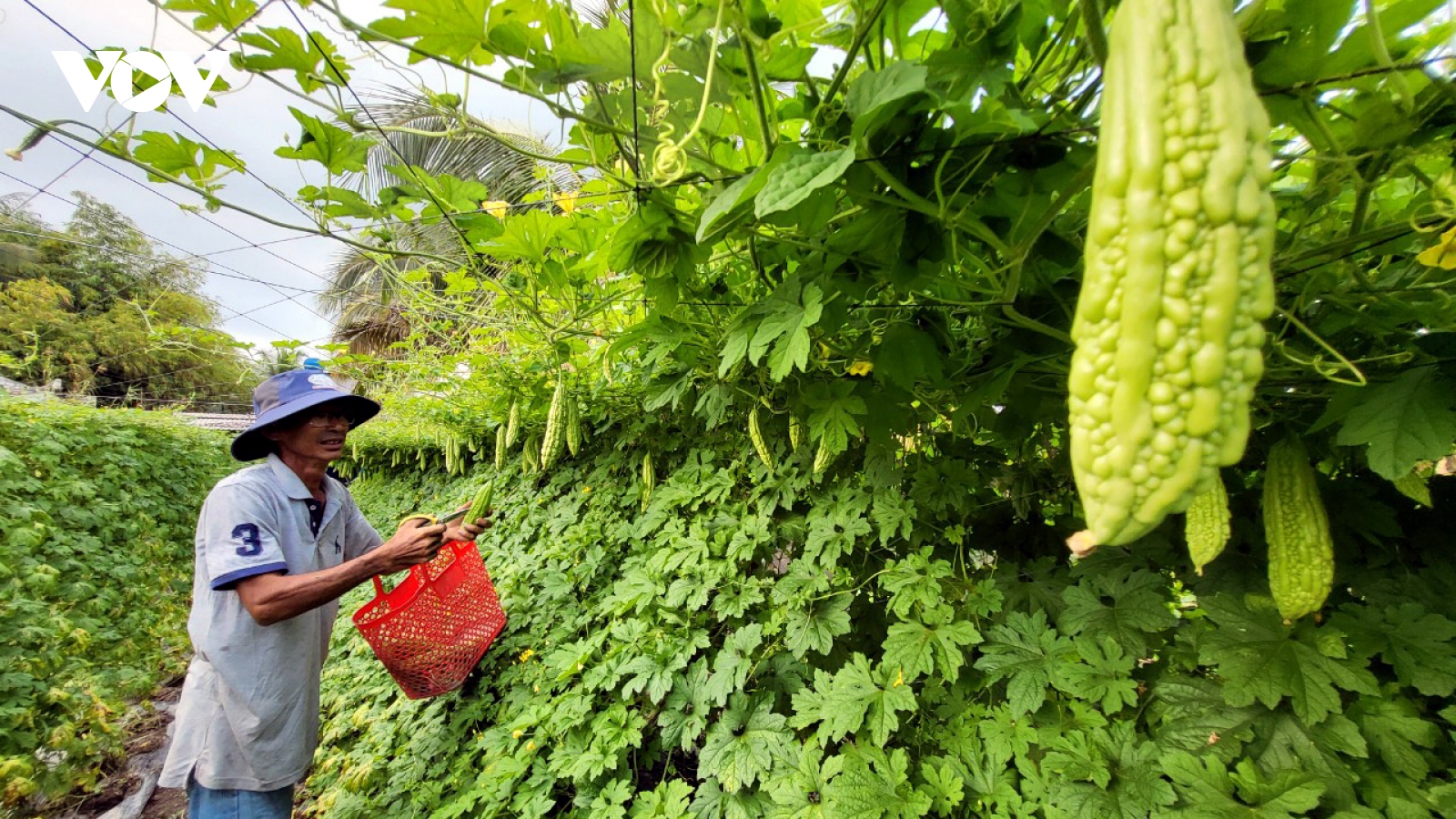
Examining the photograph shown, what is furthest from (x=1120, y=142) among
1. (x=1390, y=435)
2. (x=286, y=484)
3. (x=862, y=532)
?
(x=286, y=484)

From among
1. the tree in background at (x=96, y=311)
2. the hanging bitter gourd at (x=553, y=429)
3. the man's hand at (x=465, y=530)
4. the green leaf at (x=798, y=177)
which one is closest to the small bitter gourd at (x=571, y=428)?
the hanging bitter gourd at (x=553, y=429)

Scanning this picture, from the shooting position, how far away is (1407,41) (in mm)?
710

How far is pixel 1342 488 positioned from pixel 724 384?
52.7 inches

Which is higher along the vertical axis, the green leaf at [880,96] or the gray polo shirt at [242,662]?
the green leaf at [880,96]

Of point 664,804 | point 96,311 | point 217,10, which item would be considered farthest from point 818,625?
point 96,311

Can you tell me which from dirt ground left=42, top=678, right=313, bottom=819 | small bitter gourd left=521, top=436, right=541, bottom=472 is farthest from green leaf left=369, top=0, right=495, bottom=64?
dirt ground left=42, top=678, right=313, bottom=819

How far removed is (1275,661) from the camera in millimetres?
969

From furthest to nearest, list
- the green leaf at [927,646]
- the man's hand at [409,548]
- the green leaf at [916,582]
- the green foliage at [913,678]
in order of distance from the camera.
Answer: the man's hand at [409,548] < the green leaf at [916,582] < the green leaf at [927,646] < the green foliage at [913,678]

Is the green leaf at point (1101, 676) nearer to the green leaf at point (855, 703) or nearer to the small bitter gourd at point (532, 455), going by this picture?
the green leaf at point (855, 703)

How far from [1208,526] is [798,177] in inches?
29.7

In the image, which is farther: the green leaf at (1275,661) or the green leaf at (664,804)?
the green leaf at (664,804)

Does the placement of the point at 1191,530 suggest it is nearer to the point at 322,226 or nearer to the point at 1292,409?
the point at 1292,409

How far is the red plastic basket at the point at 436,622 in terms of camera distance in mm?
2195

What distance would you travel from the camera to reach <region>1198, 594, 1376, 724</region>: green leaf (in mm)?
919
